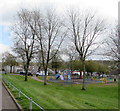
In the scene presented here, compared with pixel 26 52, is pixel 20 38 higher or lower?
higher

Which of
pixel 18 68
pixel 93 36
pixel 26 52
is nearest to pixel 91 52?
pixel 93 36

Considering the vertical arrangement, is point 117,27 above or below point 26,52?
above

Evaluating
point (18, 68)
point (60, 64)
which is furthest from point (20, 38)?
point (18, 68)

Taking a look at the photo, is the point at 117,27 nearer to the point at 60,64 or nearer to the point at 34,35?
the point at 34,35

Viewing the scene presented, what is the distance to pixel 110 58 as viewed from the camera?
2827cm

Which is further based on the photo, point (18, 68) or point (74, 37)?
point (18, 68)

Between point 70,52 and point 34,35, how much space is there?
2346cm

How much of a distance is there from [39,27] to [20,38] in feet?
22.6

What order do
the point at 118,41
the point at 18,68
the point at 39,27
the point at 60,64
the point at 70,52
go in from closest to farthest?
the point at 118,41
the point at 39,27
the point at 70,52
the point at 60,64
the point at 18,68

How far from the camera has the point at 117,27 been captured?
1091 inches

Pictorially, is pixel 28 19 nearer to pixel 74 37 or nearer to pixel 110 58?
pixel 74 37

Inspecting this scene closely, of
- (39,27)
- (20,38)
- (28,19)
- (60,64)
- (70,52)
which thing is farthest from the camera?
(60,64)

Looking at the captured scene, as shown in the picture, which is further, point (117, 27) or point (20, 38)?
point (20, 38)

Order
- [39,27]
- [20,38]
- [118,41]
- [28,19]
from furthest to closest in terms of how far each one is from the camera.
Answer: [20,38], [28,19], [39,27], [118,41]
